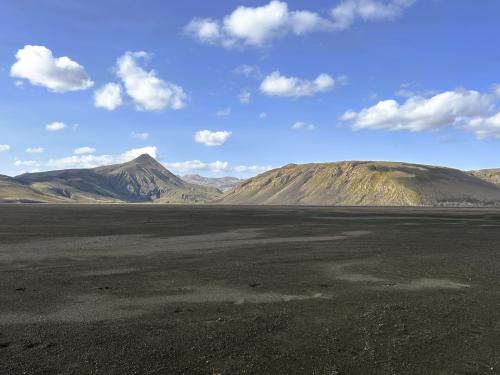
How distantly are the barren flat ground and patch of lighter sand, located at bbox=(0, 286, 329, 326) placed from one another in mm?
41

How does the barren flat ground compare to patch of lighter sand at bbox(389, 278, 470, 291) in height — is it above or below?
below

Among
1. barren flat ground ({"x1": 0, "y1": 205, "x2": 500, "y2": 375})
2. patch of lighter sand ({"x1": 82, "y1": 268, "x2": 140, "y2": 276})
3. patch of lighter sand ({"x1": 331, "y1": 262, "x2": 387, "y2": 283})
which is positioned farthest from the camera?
patch of lighter sand ({"x1": 82, "y1": 268, "x2": 140, "y2": 276})

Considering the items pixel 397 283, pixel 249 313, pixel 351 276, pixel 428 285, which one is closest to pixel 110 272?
pixel 249 313

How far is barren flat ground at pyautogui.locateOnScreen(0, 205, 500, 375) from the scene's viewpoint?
994 cm

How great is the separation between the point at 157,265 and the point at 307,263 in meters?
8.36

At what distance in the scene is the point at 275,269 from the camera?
2302 cm

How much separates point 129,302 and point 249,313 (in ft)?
14.7

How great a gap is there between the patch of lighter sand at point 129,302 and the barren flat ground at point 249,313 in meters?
0.04

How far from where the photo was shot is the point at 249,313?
14320mm

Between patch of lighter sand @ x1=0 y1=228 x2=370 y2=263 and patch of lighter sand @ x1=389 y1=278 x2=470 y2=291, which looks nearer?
patch of lighter sand @ x1=389 y1=278 x2=470 y2=291

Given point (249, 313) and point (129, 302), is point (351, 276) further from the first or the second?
point (129, 302)

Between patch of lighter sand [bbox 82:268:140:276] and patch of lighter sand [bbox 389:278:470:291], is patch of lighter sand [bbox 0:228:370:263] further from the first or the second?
patch of lighter sand [bbox 389:278:470:291]

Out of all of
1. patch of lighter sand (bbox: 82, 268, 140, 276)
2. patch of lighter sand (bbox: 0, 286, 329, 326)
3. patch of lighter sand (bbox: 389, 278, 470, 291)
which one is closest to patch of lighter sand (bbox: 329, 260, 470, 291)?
patch of lighter sand (bbox: 389, 278, 470, 291)

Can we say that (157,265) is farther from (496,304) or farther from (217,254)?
(496,304)
